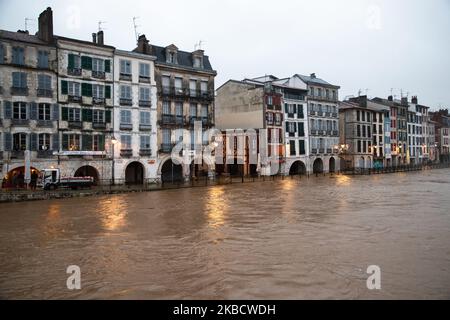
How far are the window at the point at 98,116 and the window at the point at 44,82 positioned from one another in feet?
15.5

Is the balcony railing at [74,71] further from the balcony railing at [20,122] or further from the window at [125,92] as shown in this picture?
the balcony railing at [20,122]

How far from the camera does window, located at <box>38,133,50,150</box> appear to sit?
113ft

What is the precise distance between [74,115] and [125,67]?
7.73 meters

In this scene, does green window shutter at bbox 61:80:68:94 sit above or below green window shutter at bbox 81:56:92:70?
below

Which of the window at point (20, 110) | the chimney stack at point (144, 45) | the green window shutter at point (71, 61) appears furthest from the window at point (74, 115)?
the chimney stack at point (144, 45)

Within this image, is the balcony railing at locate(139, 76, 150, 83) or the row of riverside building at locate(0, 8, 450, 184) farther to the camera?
the balcony railing at locate(139, 76, 150, 83)

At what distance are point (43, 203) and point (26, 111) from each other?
11.7m

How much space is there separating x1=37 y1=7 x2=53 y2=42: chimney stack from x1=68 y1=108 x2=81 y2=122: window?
6.86m

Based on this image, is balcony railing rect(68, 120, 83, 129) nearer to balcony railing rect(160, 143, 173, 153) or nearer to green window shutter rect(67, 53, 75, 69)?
green window shutter rect(67, 53, 75, 69)

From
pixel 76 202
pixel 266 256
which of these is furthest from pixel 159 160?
pixel 266 256

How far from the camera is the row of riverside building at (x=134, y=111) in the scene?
3388 cm

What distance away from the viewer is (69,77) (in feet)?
119

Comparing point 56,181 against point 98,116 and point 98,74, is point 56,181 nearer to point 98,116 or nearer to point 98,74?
point 98,116

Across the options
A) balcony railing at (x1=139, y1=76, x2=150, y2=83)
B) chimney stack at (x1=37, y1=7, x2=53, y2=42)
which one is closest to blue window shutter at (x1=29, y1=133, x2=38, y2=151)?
chimney stack at (x1=37, y1=7, x2=53, y2=42)
